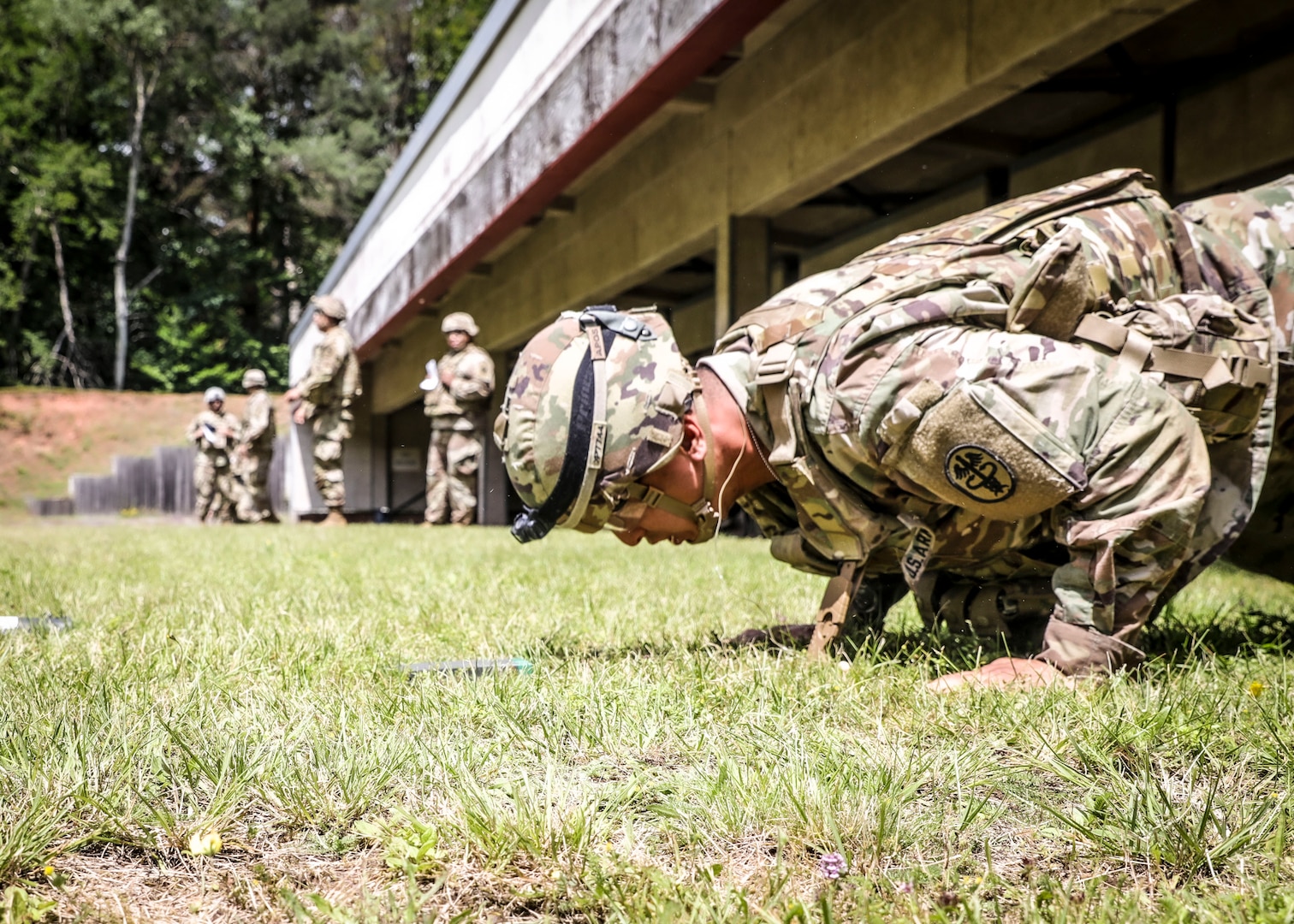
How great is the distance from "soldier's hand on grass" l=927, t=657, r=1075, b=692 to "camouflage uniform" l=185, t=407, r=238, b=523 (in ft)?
52.3

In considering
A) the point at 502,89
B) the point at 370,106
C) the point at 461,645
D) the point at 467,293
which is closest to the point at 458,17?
the point at 370,106

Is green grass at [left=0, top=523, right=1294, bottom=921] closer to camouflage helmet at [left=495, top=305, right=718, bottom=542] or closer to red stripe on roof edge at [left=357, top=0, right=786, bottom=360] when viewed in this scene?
camouflage helmet at [left=495, top=305, right=718, bottom=542]

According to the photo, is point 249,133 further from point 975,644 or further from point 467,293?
point 975,644

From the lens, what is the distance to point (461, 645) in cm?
305

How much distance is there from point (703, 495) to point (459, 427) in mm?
9871

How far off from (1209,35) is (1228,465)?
5.12 m

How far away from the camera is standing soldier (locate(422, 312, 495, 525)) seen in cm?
1195

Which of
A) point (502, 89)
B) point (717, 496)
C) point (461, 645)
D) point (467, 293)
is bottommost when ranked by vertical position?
point (461, 645)

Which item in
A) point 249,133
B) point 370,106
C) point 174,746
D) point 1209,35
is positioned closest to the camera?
point 174,746

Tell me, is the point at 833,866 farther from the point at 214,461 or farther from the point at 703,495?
the point at 214,461

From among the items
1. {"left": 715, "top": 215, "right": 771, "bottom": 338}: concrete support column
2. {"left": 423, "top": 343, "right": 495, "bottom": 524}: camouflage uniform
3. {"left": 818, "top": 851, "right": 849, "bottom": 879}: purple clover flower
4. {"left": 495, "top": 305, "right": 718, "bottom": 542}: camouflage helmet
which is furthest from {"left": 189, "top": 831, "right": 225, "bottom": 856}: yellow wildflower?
{"left": 423, "top": 343, "right": 495, "bottom": 524}: camouflage uniform

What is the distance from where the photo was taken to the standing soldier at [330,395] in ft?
43.2

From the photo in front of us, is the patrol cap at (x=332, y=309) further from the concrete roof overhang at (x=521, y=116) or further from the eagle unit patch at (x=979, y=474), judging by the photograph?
the eagle unit patch at (x=979, y=474)

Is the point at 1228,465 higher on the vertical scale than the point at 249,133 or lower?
lower
